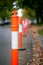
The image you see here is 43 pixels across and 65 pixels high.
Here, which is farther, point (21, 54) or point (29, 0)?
point (21, 54)

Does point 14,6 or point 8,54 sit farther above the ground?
point 14,6

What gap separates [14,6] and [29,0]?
30.6 inches

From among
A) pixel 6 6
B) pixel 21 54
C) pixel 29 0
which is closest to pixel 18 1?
pixel 6 6

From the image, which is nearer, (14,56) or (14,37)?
(14,56)

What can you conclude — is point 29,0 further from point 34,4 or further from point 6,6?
point 6,6

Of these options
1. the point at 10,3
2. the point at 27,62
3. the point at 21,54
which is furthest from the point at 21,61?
the point at 10,3

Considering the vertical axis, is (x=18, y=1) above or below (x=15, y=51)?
above

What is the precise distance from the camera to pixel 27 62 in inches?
373

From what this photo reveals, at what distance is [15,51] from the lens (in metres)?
6.84

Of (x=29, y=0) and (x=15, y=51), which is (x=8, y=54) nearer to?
(x=29, y=0)

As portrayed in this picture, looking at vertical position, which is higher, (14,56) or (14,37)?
(14,37)

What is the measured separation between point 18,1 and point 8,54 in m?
3.83

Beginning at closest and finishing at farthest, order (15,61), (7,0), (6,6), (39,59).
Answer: (15,61), (7,0), (6,6), (39,59)

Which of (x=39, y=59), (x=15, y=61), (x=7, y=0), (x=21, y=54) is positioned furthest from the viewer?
(x=21, y=54)
